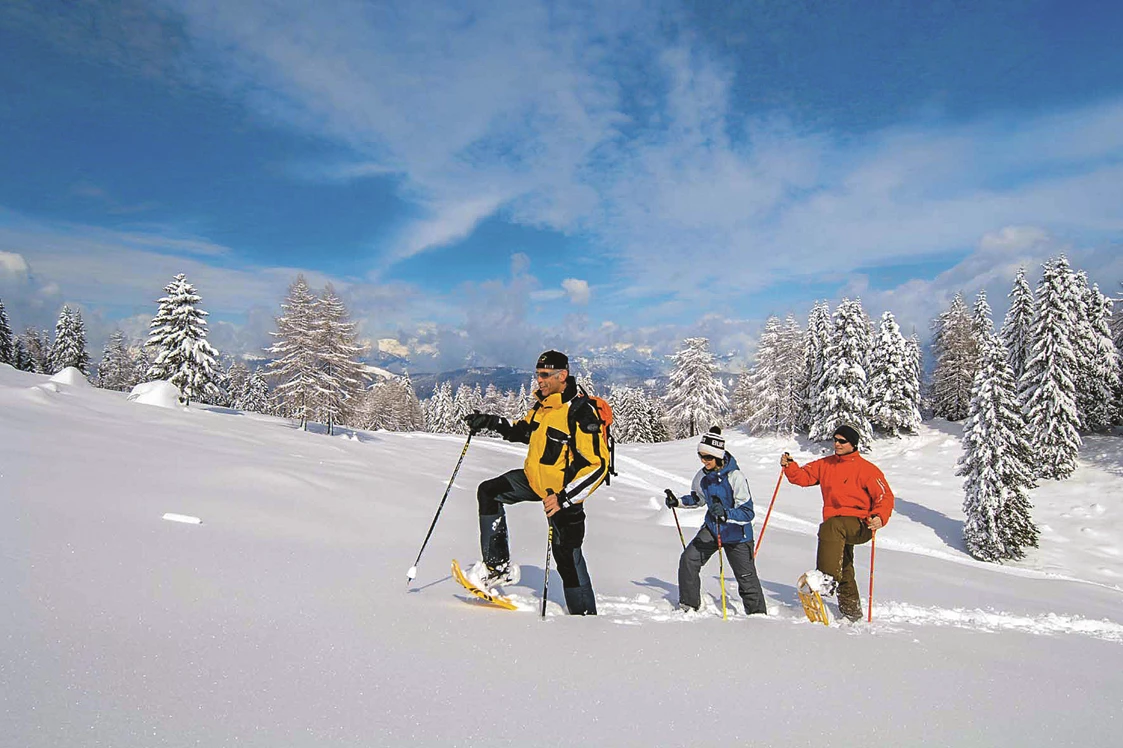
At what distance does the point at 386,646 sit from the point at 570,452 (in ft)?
6.47

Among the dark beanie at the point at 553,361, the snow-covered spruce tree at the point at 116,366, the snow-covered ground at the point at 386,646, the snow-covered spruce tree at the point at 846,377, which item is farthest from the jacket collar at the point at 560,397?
the snow-covered spruce tree at the point at 116,366

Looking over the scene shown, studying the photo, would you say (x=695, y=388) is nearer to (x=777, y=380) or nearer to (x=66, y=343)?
(x=777, y=380)

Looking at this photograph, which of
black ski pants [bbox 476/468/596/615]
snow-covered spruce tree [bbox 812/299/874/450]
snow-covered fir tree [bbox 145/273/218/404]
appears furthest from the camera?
snow-covered spruce tree [bbox 812/299/874/450]

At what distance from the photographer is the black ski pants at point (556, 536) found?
4586 mm

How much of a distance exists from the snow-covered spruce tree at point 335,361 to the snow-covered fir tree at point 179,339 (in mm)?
9104

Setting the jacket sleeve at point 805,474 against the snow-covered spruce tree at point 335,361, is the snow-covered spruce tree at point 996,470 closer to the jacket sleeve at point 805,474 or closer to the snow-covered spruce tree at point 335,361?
the jacket sleeve at point 805,474

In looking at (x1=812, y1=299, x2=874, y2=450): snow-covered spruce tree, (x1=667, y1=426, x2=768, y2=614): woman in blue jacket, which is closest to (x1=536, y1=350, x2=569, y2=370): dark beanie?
(x1=667, y1=426, x2=768, y2=614): woman in blue jacket

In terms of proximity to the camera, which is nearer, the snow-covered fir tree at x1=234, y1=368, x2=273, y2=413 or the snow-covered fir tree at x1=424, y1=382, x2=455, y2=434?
the snow-covered fir tree at x1=234, y1=368, x2=273, y2=413

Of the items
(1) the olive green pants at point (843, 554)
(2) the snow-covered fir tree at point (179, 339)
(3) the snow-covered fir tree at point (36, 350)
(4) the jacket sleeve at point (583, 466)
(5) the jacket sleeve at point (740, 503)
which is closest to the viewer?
(4) the jacket sleeve at point (583, 466)

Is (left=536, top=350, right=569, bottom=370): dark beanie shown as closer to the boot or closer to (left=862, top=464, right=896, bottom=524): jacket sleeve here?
the boot

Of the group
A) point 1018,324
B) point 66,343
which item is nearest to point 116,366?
point 66,343

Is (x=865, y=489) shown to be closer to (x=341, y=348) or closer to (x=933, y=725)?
(x=933, y=725)

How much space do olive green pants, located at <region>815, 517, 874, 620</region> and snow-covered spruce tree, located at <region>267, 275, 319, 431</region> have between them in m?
30.3

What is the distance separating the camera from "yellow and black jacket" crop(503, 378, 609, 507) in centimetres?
443
